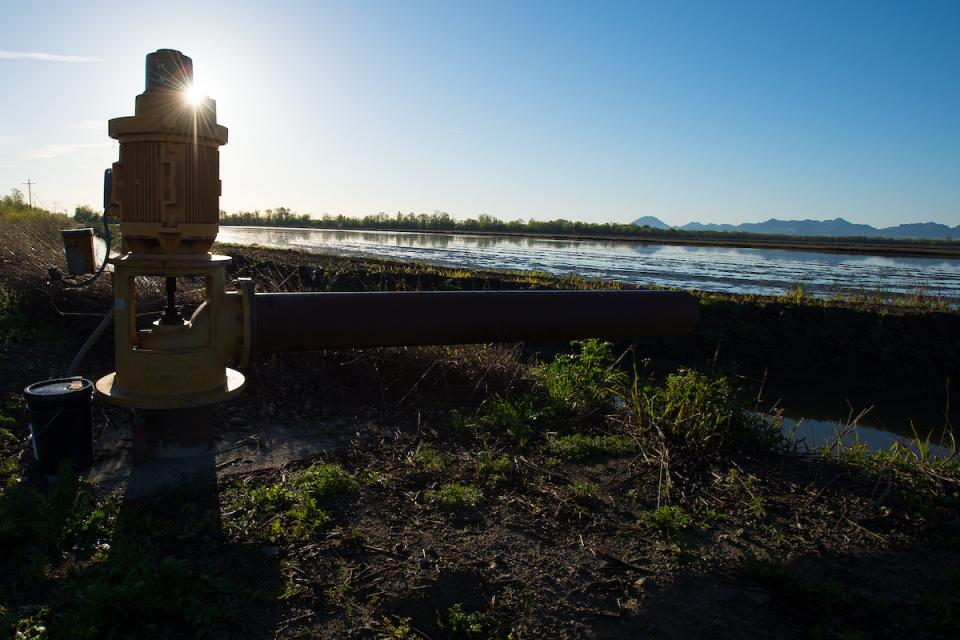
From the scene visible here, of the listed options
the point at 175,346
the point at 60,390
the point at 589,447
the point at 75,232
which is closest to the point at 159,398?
the point at 175,346

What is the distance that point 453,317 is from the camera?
345 cm

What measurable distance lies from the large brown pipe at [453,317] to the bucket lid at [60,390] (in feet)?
3.25

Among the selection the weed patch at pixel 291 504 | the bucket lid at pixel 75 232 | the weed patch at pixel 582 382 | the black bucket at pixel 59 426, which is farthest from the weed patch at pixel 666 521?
the bucket lid at pixel 75 232

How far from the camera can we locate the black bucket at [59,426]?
3.17 m

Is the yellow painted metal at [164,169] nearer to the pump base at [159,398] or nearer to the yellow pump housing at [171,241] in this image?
the yellow pump housing at [171,241]

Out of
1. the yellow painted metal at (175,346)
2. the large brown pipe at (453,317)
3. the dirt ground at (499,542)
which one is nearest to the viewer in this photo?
the dirt ground at (499,542)

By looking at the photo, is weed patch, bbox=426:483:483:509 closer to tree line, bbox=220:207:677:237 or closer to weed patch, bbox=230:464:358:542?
weed patch, bbox=230:464:358:542

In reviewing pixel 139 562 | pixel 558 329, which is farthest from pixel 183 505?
pixel 558 329

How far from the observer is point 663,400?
4488mm

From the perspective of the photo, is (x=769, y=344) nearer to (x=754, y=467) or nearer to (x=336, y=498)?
(x=754, y=467)

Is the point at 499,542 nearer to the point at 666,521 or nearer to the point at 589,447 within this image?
the point at 666,521

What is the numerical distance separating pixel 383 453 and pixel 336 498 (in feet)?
2.17

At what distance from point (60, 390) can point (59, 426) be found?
0.73 feet

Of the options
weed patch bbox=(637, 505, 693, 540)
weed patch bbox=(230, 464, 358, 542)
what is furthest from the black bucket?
weed patch bbox=(637, 505, 693, 540)
